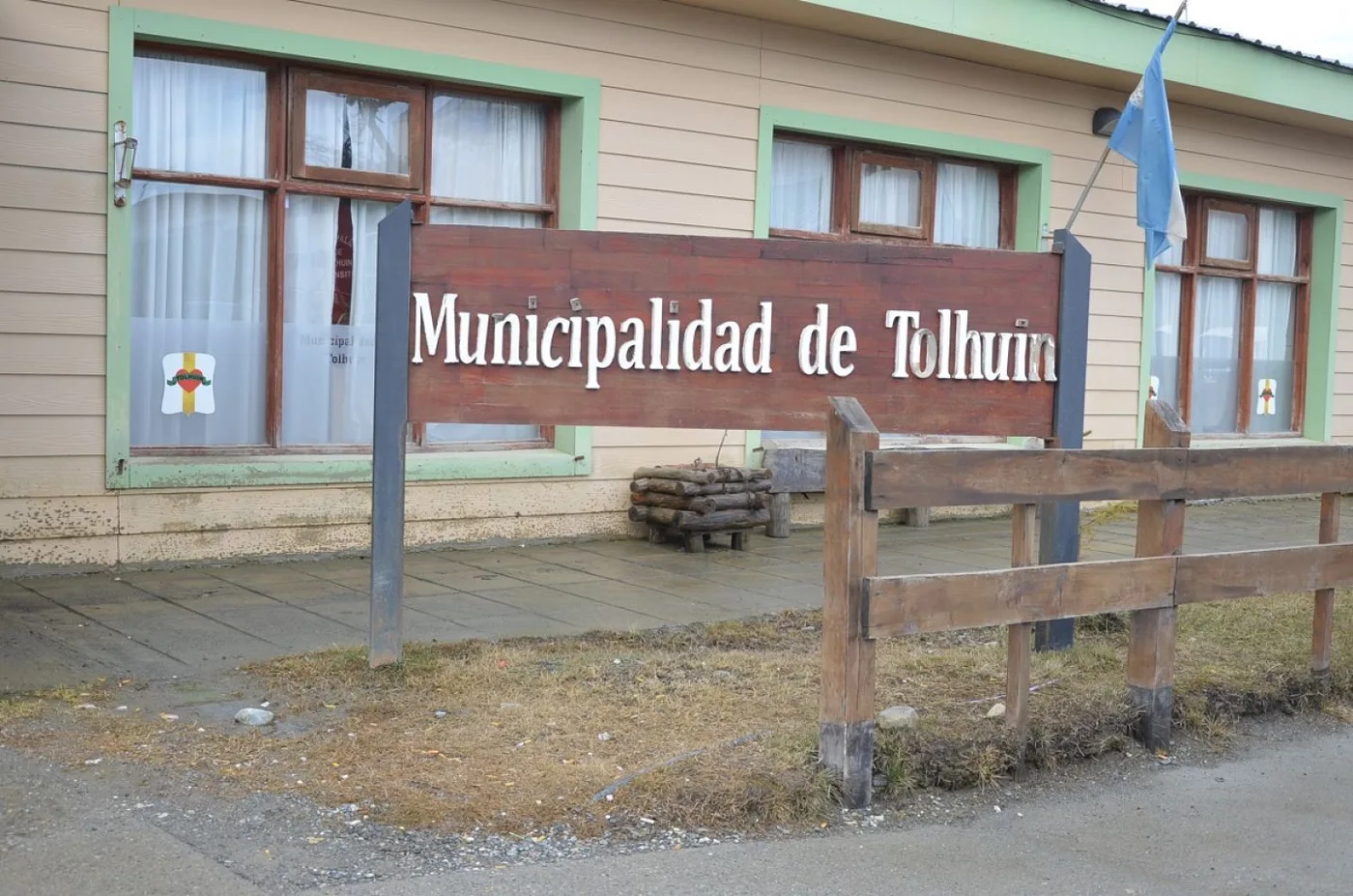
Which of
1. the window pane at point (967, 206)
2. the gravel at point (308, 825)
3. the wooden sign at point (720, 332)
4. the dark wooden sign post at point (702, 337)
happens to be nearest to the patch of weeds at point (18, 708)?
the gravel at point (308, 825)

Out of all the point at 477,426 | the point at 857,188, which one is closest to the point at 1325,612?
the point at 477,426

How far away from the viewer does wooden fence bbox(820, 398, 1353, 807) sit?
15.7 ft

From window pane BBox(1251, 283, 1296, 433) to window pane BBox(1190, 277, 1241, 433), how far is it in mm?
335

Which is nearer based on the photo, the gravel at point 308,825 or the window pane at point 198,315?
the gravel at point 308,825

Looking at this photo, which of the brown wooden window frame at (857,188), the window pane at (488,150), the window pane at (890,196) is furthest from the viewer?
the window pane at (890,196)

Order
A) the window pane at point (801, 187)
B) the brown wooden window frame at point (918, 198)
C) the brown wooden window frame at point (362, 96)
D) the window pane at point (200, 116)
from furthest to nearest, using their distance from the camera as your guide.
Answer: the brown wooden window frame at point (918, 198), the window pane at point (801, 187), the brown wooden window frame at point (362, 96), the window pane at point (200, 116)

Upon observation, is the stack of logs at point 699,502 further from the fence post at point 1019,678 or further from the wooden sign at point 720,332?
the fence post at point 1019,678

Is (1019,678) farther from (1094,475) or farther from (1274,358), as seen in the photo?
(1274,358)

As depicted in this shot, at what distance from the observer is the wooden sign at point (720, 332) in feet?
20.9

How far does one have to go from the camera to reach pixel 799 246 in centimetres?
658

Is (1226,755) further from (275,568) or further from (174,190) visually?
(174,190)

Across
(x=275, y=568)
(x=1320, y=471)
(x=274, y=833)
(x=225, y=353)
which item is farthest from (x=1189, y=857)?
(x=225, y=353)

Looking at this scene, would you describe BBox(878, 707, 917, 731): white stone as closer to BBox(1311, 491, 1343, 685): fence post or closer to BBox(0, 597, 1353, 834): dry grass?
BBox(0, 597, 1353, 834): dry grass

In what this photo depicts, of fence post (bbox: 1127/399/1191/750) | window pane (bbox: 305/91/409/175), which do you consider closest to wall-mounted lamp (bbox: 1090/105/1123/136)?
window pane (bbox: 305/91/409/175)
